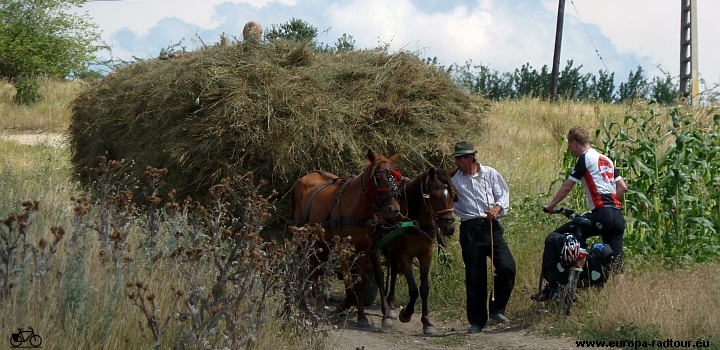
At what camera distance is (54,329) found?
16.2 feet

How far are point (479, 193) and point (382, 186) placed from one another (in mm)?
1020

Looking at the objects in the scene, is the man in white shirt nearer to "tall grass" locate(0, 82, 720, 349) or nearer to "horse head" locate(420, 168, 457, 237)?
"horse head" locate(420, 168, 457, 237)

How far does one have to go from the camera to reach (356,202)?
8.20 m

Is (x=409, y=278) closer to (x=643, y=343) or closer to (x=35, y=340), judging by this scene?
(x=643, y=343)

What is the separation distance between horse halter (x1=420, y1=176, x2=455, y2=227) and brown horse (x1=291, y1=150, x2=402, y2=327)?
0.88 ft

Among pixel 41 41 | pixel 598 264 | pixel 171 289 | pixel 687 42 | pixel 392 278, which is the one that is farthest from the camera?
pixel 41 41

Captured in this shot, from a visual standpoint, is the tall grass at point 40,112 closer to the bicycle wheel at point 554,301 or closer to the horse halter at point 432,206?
the horse halter at point 432,206

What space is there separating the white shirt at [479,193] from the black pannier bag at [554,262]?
1.70ft

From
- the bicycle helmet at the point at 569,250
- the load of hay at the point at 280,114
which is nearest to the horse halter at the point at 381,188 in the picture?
the load of hay at the point at 280,114

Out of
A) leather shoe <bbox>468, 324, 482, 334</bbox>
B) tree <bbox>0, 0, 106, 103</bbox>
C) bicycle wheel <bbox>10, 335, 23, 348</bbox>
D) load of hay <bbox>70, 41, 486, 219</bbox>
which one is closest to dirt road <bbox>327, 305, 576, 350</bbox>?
leather shoe <bbox>468, 324, 482, 334</bbox>

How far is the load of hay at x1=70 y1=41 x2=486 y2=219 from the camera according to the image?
852 cm

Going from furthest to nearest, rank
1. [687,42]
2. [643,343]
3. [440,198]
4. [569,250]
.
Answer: [687,42] < [569,250] < [440,198] < [643,343]

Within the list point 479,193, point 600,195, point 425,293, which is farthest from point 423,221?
point 600,195

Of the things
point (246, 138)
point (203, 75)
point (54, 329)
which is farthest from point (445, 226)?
point (54, 329)
